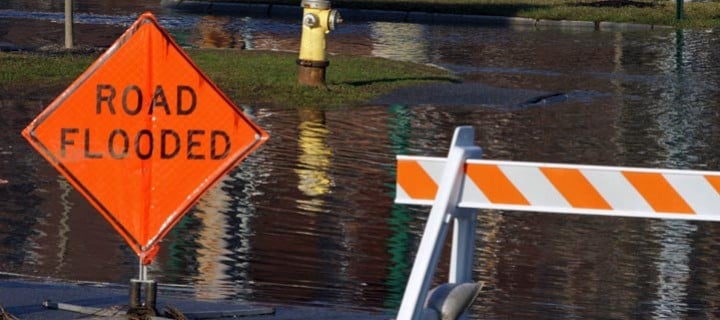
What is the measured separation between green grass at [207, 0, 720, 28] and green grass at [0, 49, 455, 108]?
1274 cm

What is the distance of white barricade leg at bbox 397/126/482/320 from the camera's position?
20.2ft

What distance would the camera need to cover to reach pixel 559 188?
6.58m

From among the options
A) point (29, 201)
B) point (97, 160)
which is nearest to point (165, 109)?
point (97, 160)

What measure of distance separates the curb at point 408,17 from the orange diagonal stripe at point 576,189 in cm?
2768

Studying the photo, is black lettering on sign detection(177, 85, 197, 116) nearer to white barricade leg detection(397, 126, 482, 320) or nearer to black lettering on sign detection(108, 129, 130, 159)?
black lettering on sign detection(108, 129, 130, 159)

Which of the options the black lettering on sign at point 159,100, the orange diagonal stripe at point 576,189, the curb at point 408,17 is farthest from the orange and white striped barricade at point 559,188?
the curb at point 408,17

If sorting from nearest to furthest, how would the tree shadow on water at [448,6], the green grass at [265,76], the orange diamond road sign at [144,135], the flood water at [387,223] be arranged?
the orange diamond road sign at [144,135], the flood water at [387,223], the green grass at [265,76], the tree shadow on water at [448,6]

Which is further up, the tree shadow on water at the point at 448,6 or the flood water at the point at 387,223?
the flood water at the point at 387,223

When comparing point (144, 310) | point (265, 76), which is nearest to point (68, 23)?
point (265, 76)

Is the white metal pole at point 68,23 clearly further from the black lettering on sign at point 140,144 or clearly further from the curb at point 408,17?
the black lettering on sign at point 140,144

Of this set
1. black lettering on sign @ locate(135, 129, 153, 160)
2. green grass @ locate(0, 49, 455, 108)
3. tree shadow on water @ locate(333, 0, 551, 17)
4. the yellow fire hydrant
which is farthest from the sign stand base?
tree shadow on water @ locate(333, 0, 551, 17)

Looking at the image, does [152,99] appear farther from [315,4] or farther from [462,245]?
[315,4]

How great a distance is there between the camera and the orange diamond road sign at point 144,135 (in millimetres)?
8188

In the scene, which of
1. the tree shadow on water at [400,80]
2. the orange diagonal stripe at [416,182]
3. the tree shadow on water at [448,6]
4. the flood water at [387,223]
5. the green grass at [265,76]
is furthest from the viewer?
the tree shadow on water at [448,6]
